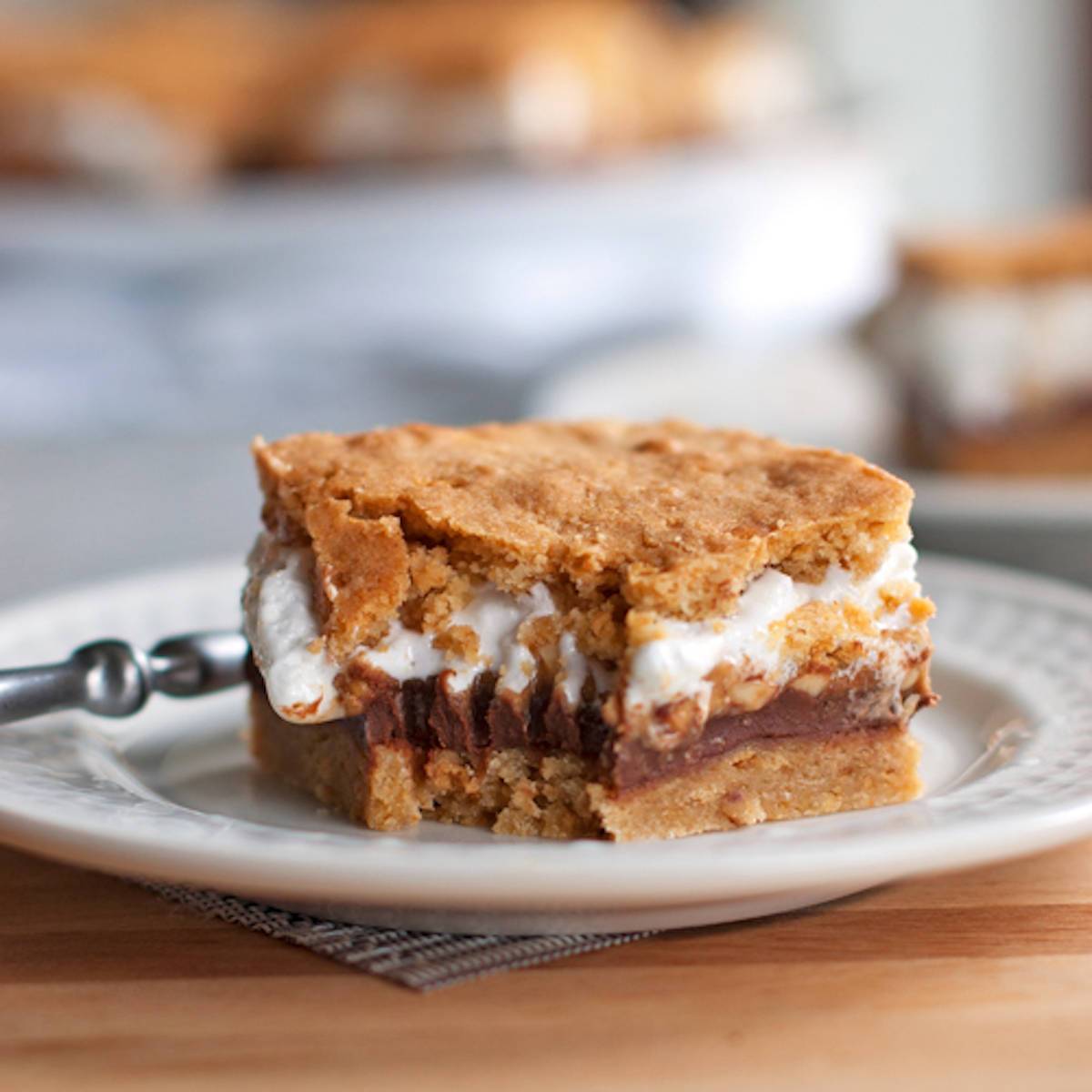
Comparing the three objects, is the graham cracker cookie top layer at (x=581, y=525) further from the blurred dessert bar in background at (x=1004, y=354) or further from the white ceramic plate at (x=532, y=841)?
the blurred dessert bar in background at (x=1004, y=354)

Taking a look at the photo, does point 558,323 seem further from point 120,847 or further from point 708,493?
point 120,847

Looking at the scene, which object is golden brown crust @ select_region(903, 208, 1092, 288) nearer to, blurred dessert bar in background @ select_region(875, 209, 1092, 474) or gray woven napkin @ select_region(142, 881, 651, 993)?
blurred dessert bar in background @ select_region(875, 209, 1092, 474)

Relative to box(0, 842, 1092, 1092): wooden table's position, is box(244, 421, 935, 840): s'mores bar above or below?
above

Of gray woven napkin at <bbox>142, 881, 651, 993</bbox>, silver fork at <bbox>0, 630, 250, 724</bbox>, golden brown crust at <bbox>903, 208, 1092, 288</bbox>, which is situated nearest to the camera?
gray woven napkin at <bbox>142, 881, 651, 993</bbox>

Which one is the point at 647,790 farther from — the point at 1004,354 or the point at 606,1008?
the point at 1004,354

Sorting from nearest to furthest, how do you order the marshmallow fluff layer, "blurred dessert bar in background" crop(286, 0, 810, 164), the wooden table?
the wooden table, the marshmallow fluff layer, "blurred dessert bar in background" crop(286, 0, 810, 164)

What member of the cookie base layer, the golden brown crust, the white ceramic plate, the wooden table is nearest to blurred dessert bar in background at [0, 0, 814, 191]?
the golden brown crust

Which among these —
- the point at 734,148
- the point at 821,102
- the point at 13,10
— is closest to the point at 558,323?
the point at 734,148
